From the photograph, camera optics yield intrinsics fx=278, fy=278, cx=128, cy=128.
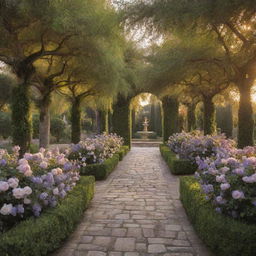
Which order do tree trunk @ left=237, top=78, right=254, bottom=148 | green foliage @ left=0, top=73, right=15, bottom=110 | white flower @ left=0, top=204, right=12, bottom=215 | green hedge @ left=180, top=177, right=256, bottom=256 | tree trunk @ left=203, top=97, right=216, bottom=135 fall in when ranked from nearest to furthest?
1. white flower @ left=0, top=204, right=12, bottom=215
2. green hedge @ left=180, top=177, right=256, bottom=256
3. tree trunk @ left=237, top=78, right=254, bottom=148
4. tree trunk @ left=203, top=97, right=216, bottom=135
5. green foliage @ left=0, top=73, right=15, bottom=110

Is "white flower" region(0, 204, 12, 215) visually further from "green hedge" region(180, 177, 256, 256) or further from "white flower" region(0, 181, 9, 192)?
"green hedge" region(180, 177, 256, 256)

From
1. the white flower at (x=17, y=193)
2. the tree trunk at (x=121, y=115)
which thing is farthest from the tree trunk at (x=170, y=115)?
the white flower at (x=17, y=193)

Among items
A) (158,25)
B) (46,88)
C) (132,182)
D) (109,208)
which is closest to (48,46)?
(46,88)

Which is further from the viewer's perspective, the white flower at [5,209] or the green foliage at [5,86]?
the green foliage at [5,86]

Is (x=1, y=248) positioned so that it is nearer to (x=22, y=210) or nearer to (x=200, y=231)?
(x=22, y=210)

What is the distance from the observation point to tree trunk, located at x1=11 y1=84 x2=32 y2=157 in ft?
28.7

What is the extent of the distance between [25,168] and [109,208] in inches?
96.9

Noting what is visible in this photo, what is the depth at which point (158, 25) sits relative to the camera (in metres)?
8.73

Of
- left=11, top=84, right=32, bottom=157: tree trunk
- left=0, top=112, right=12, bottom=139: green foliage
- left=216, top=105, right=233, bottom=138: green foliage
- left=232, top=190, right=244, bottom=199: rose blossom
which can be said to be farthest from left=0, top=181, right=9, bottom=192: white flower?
left=216, top=105, right=233, bottom=138: green foliage

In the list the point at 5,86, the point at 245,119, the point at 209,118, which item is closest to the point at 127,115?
the point at 209,118

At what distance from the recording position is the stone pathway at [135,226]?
148 inches

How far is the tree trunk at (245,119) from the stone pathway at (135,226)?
370cm

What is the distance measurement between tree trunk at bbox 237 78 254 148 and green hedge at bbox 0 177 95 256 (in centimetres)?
725

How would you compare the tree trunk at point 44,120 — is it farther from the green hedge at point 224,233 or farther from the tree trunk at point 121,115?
the green hedge at point 224,233
